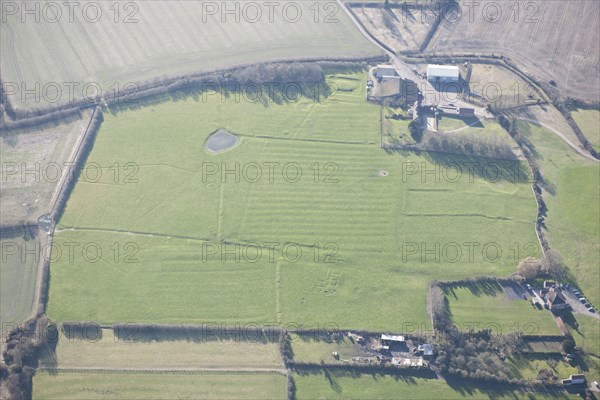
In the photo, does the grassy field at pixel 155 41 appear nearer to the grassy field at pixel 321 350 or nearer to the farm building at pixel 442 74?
the farm building at pixel 442 74

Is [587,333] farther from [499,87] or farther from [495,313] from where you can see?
[499,87]

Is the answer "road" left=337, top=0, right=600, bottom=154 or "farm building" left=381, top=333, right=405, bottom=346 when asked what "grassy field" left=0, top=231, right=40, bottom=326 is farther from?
"road" left=337, top=0, right=600, bottom=154

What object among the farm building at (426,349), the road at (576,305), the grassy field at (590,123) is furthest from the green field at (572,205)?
the farm building at (426,349)

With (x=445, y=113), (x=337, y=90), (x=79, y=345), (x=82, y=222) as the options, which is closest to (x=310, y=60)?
(x=337, y=90)

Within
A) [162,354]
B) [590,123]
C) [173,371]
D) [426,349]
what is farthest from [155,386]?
[590,123]

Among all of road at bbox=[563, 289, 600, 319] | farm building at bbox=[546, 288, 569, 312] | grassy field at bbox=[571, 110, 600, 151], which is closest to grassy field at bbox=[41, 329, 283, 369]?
farm building at bbox=[546, 288, 569, 312]
